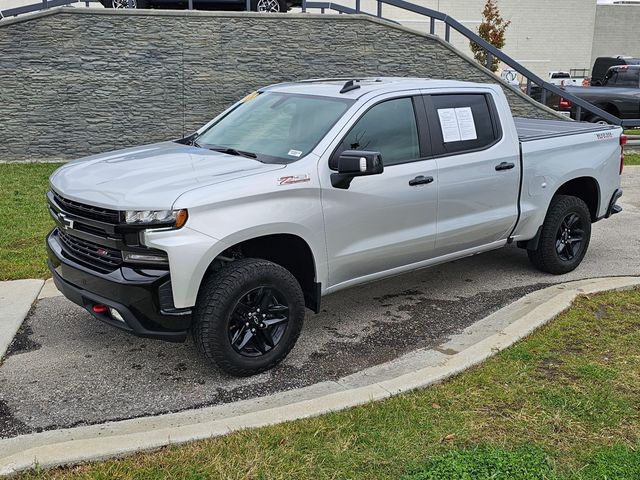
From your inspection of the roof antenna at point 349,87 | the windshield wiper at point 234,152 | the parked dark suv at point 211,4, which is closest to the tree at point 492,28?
the parked dark suv at point 211,4

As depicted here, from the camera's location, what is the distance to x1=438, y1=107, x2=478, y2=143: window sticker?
527 cm

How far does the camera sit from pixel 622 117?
1794 centimetres

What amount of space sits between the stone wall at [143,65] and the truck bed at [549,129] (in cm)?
761

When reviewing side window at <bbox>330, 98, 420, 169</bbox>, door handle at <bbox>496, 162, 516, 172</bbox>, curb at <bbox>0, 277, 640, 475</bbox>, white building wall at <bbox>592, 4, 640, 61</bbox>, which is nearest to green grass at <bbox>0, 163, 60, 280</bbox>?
curb at <bbox>0, 277, 640, 475</bbox>

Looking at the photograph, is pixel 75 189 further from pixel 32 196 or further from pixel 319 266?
pixel 32 196

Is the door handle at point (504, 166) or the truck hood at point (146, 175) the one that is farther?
the door handle at point (504, 166)

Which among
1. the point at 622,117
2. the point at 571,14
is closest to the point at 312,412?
the point at 622,117

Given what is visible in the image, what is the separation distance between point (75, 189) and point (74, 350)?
121cm

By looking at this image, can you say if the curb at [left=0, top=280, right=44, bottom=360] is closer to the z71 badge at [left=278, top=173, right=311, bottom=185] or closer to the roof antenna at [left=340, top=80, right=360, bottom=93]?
the z71 badge at [left=278, top=173, right=311, bottom=185]

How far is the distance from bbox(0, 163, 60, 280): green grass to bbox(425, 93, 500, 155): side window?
3712 millimetres

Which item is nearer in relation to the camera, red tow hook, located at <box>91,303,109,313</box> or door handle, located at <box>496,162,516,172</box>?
red tow hook, located at <box>91,303,109,313</box>

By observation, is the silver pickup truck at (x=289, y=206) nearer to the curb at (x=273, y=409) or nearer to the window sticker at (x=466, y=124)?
the window sticker at (x=466, y=124)

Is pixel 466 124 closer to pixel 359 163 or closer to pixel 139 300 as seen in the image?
pixel 359 163

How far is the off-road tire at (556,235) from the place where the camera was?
20.3ft
